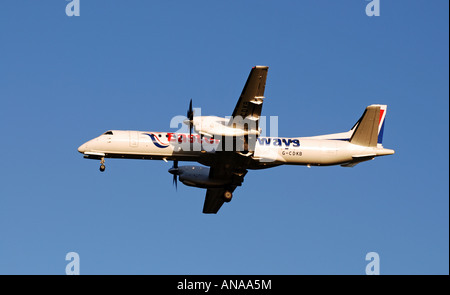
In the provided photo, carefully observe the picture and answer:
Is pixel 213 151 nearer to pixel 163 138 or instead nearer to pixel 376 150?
pixel 163 138

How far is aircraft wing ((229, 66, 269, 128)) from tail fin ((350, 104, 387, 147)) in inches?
275

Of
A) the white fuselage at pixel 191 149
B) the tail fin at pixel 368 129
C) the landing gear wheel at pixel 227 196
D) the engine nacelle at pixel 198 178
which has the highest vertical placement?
the tail fin at pixel 368 129

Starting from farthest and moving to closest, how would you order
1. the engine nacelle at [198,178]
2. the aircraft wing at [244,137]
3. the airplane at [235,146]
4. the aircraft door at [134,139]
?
the engine nacelle at [198,178] < the aircraft door at [134,139] < the airplane at [235,146] < the aircraft wing at [244,137]

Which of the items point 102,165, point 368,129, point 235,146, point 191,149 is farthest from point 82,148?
point 368,129

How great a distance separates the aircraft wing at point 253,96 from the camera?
29.4 metres

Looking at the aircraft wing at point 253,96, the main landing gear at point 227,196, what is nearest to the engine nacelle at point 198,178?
the main landing gear at point 227,196

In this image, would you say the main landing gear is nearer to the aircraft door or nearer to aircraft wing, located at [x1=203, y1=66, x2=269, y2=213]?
aircraft wing, located at [x1=203, y1=66, x2=269, y2=213]

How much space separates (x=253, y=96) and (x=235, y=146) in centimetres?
350

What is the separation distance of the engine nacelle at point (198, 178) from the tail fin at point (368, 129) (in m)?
7.51

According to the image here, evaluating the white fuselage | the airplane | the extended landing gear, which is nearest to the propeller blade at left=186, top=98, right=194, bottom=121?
the airplane

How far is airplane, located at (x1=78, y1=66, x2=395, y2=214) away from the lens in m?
31.4

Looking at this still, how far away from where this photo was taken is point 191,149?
111 feet

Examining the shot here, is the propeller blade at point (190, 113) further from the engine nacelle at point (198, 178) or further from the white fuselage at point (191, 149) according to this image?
the engine nacelle at point (198, 178)
